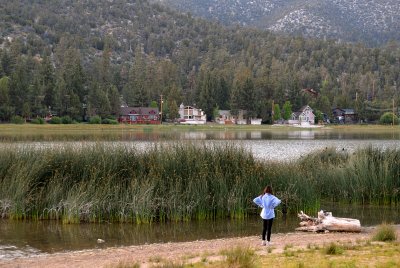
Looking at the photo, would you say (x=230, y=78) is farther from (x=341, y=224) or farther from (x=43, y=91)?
(x=341, y=224)

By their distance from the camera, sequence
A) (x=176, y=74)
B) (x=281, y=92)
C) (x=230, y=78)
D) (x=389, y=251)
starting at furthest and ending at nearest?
(x=176, y=74) → (x=230, y=78) → (x=281, y=92) → (x=389, y=251)

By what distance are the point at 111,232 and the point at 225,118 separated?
110 m

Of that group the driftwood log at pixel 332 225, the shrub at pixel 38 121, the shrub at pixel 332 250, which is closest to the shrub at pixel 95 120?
the shrub at pixel 38 121

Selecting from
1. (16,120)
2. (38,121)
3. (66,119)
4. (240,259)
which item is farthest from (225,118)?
(240,259)

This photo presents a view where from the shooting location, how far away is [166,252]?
14328 mm

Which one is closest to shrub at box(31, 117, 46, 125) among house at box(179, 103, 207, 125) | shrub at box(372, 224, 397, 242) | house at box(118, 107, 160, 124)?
house at box(118, 107, 160, 124)

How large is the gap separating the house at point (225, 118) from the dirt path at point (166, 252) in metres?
107

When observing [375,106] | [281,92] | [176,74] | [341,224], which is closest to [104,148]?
[341,224]

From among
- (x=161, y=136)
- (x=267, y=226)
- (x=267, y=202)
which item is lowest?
(x=267, y=226)

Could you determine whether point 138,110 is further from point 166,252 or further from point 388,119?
point 166,252

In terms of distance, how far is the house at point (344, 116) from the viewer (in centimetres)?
13821

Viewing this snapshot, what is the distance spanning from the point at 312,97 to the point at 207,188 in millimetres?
133477

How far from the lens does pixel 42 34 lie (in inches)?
7795

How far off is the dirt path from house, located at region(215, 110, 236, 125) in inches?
4205
